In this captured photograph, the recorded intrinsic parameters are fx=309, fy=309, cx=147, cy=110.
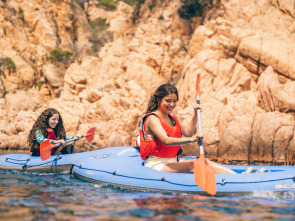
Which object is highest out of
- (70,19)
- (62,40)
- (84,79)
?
(70,19)

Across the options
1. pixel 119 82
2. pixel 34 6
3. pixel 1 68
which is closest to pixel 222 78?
pixel 119 82

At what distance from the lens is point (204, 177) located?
148 inches

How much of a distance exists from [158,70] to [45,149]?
1075 centimetres

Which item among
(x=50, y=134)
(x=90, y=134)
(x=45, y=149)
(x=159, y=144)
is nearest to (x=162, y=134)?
(x=159, y=144)

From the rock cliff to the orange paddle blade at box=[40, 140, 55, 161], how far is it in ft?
17.9

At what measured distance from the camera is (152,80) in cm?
1563

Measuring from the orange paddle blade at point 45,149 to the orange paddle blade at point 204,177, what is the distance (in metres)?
3.44

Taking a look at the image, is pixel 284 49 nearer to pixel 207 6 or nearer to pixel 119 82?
pixel 207 6

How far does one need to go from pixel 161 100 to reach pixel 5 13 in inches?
766

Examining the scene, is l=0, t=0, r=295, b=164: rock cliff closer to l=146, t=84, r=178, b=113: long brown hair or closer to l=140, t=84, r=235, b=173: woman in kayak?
l=140, t=84, r=235, b=173: woman in kayak

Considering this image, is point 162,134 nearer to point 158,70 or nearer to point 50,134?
point 50,134

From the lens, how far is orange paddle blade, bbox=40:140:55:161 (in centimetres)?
612

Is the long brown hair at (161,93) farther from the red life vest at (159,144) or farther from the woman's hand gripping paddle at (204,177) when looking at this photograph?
the woman's hand gripping paddle at (204,177)

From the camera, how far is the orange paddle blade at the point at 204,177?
3.71 metres
